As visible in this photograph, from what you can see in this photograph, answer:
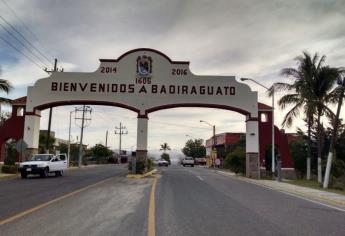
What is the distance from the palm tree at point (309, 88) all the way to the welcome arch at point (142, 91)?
3.57m

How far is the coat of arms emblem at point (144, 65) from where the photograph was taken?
121ft

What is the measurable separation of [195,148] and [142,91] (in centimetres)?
10637

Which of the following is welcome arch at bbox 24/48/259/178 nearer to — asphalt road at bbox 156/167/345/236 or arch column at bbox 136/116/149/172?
arch column at bbox 136/116/149/172

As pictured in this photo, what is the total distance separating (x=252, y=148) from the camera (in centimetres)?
3647

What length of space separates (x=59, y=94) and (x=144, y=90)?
23.6 ft

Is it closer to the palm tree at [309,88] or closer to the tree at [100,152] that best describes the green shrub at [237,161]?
the palm tree at [309,88]

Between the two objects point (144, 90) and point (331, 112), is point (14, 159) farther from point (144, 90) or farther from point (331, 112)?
point (331, 112)

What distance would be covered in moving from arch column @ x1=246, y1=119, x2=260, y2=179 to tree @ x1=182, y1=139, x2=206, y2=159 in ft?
332

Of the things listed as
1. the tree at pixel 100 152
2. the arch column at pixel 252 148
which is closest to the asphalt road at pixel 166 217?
the arch column at pixel 252 148

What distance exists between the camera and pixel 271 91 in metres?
36.7

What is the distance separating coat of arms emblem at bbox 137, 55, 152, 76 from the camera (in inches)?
1454

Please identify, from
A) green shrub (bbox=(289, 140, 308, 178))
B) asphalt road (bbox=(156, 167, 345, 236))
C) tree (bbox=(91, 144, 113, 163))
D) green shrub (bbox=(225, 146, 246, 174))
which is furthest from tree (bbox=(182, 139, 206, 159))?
asphalt road (bbox=(156, 167, 345, 236))

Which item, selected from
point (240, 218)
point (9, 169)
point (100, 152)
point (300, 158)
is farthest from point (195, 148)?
point (240, 218)

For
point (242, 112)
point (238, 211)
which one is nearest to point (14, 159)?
point (242, 112)
